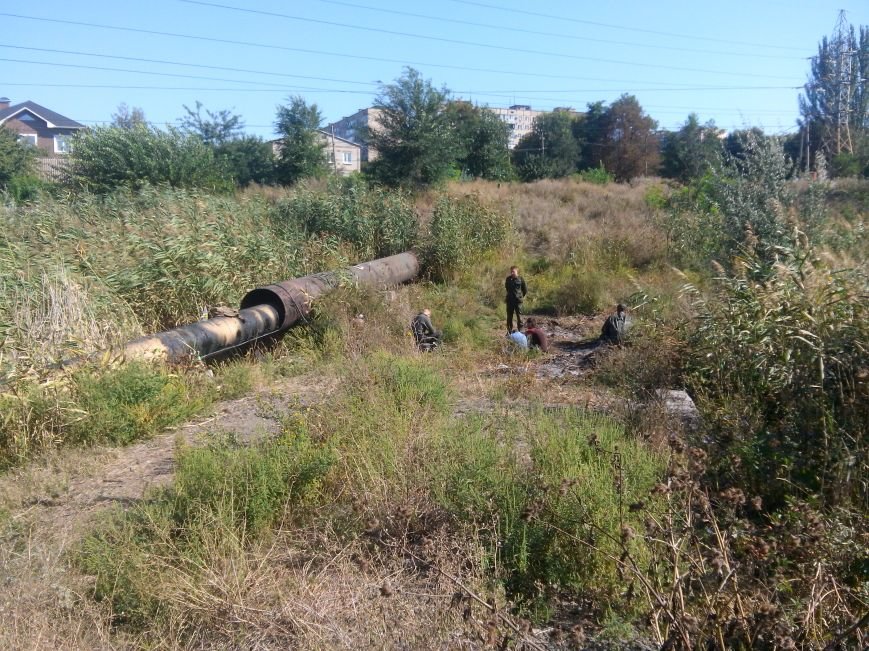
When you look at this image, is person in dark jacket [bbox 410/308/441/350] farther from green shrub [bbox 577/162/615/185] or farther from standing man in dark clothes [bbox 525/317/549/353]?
green shrub [bbox 577/162/615/185]

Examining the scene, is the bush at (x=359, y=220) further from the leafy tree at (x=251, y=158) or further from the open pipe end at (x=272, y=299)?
the leafy tree at (x=251, y=158)

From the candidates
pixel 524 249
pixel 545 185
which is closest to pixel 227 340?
pixel 524 249

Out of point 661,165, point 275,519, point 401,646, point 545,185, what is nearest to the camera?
point 401,646

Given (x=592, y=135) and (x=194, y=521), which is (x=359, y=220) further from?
(x=592, y=135)

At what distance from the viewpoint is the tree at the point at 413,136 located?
2282 centimetres

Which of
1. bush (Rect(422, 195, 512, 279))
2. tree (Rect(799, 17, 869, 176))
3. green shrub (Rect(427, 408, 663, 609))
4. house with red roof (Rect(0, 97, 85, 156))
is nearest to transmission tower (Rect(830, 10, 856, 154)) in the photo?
tree (Rect(799, 17, 869, 176))

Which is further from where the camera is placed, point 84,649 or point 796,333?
point 796,333

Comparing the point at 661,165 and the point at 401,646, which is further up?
the point at 661,165

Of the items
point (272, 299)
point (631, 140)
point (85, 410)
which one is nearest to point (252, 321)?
point (272, 299)

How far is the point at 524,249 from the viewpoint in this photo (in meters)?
18.2

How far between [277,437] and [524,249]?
13.8 meters

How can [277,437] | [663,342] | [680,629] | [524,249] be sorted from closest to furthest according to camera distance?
[680,629], [277,437], [663,342], [524,249]

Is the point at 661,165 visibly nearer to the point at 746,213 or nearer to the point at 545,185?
the point at 545,185

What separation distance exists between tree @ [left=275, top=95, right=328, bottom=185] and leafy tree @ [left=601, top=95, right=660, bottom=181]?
16.4 meters
